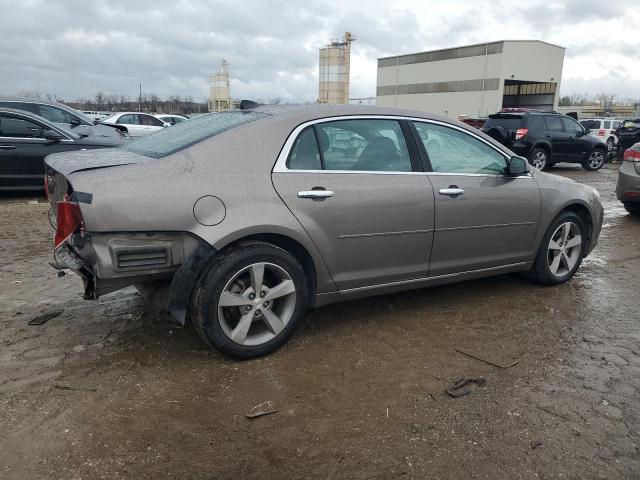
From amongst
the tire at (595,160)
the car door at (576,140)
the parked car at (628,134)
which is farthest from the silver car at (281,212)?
the parked car at (628,134)

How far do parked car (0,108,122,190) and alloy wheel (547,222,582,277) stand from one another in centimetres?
781

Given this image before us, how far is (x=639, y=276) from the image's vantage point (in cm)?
543

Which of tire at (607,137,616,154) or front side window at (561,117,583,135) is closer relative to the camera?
front side window at (561,117,583,135)

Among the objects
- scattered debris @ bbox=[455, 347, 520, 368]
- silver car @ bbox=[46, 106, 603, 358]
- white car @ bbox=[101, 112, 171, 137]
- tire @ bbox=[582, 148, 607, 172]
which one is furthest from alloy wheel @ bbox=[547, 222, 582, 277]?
white car @ bbox=[101, 112, 171, 137]

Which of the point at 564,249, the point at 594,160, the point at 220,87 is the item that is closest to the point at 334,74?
the point at 220,87

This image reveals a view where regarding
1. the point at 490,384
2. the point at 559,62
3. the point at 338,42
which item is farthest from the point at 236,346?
the point at 338,42

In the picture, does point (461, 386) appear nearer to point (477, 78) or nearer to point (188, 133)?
point (188, 133)

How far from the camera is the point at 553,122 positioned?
15.8 meters

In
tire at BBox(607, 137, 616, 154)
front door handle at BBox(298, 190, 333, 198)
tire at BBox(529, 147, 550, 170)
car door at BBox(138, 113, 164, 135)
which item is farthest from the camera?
tire at BBox(607, 137, 616, 154)

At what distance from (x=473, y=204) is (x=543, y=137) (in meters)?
12.8

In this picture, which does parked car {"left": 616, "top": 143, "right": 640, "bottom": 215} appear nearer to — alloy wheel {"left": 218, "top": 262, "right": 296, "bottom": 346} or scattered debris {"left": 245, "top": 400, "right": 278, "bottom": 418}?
alloy wheel {"left": 218, "top": 262, "right": 296, "bottom": 346}

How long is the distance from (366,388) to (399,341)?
0.72 m

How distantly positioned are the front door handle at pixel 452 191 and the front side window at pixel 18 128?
7661 mm

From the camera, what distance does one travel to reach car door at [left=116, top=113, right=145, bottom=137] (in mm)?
17672
